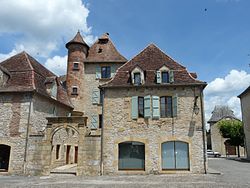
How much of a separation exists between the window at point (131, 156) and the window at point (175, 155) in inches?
54.2

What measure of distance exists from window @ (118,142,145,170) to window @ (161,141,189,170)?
138cm

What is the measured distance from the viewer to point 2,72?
56.9 feet

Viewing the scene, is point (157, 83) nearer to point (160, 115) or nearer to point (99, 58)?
point (160, 115)

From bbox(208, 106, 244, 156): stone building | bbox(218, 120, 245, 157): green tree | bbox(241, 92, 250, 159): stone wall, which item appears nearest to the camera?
bbox(241, 92, 250, 159): stone wall

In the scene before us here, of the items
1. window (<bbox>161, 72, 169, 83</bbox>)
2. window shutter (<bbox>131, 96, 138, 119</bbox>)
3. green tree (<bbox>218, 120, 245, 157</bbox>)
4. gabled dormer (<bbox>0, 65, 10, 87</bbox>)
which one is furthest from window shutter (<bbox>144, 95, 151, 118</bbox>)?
green tree (<bbox>218, 120, 245, 157</bbox>)

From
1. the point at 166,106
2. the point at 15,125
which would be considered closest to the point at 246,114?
the point at 166,106

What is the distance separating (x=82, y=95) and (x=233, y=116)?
109 ft

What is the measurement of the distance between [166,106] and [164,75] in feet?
7.19

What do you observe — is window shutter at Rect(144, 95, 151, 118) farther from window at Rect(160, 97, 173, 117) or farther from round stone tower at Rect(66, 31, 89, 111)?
round stone tower at Rect(66, 31, 89, 111)

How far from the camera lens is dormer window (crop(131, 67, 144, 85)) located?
54.9ft

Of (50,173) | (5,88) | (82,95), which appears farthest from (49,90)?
(50,173)

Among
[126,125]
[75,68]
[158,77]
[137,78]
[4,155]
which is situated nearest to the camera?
[126,125]

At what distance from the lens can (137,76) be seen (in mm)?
16953

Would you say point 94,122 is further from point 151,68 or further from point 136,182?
point 136,182
